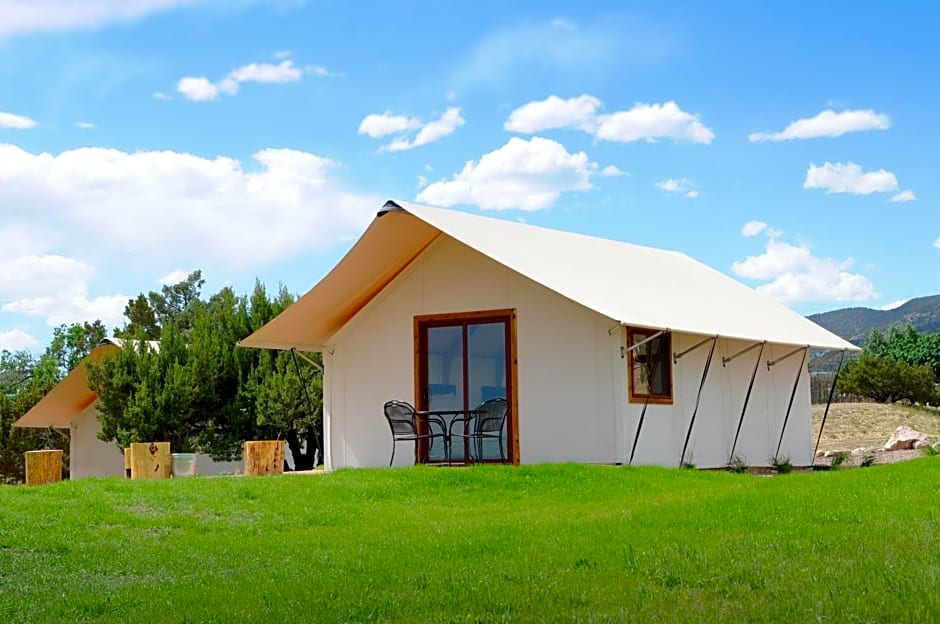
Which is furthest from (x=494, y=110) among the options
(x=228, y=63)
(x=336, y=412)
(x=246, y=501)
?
(x=246, y=501)

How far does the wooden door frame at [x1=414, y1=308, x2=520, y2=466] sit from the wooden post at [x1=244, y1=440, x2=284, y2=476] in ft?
5.46

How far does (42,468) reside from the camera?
499 inches

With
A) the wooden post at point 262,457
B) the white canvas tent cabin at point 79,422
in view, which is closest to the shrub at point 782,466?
the wooden post at point 262,457

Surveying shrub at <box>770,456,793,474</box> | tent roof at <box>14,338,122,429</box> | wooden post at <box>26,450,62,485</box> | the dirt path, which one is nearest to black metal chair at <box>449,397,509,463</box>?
shrub at <box>770,456,793,474</box>

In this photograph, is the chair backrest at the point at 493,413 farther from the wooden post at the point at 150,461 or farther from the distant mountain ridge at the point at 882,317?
the distant mountain ridge at the point at 882,317

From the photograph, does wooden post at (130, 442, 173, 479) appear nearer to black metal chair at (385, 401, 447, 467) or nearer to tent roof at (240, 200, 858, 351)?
tent roof at (240, 200, 858, 351)

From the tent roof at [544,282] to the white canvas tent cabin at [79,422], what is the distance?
8.27 m

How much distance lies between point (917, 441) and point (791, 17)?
8.88 meters

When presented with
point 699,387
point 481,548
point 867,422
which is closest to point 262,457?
point 699,387

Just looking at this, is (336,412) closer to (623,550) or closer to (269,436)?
(269,436)

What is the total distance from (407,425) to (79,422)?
11.7 m

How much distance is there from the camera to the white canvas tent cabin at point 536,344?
12.9m

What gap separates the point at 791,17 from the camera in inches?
523

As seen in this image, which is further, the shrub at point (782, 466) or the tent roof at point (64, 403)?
the tent roof at point (64, 403)
